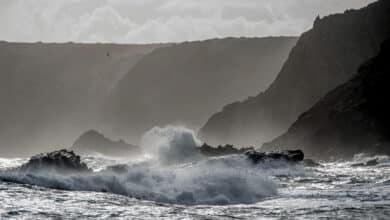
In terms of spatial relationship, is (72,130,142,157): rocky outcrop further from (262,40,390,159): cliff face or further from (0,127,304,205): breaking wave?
(0,127,304,205): breaking wave

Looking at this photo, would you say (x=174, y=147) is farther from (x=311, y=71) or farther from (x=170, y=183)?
(x=311, y=71)

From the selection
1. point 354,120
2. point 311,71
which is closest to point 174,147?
point 354,120

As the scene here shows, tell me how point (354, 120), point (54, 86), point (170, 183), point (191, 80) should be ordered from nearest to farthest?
point (170, 183)
point (354, 120)
point (191, 80)
point (54, 86)

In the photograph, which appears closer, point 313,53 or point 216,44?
point 313,53

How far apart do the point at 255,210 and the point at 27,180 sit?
8.34 metres

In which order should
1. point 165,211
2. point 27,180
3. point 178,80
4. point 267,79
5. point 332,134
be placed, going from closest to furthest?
1. point 165,211
2. point 27,180
3. point 332,134
4. point 267,79
5. point 178,80

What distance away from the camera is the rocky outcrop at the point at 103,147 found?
3140 inches

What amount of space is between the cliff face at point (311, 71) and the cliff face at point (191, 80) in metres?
31.8

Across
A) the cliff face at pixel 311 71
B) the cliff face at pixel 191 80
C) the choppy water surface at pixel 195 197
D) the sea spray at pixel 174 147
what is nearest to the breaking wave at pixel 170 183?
the choppy water surface at pixel 195 197

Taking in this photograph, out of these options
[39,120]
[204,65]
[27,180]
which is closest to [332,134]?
[27,180]

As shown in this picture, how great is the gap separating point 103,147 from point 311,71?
28.1m

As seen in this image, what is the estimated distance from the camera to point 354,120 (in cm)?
5669

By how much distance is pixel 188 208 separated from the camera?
1962cm

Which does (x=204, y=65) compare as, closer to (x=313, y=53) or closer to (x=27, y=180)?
(x=313, y=53)
